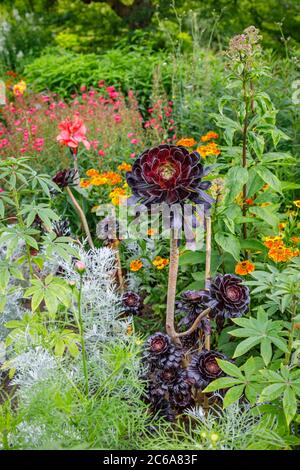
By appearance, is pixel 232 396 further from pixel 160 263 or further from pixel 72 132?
pixel 72 132

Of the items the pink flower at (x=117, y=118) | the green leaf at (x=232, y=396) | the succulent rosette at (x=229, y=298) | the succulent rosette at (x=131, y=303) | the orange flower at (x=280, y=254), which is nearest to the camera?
the green leaf at (x=232, y=396)

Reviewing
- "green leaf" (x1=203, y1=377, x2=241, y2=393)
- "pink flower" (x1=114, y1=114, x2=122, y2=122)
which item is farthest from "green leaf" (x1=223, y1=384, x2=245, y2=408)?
"pink flower" (x1=114, y1=114, x2=122, y2=122)

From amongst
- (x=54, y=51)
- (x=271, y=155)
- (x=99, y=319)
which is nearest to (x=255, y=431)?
(x=99, y=319)

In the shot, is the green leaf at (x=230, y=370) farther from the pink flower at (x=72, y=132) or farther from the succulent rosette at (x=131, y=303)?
the pink flower at (x=72, y=132)

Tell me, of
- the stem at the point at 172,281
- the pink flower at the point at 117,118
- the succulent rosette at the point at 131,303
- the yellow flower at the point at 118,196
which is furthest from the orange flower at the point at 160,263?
the pink flower at the point at 117,118

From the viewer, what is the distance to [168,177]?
209 cm

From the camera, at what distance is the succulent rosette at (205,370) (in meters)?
2.28

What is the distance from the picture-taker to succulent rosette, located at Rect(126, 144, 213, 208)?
208cm

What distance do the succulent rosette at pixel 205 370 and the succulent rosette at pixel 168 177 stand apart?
634 mm

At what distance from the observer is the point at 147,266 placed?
3.14 meters

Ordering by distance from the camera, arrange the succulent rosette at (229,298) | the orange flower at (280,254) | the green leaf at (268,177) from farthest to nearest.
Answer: the green leaf at (268,177) < the orange flower at (280,254) < the succulent rosette at (229,298)

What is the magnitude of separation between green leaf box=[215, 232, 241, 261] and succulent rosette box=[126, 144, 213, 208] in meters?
0.48

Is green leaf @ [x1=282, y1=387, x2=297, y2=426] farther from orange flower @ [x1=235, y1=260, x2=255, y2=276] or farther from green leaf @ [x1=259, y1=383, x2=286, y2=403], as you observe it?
orange flower @ [x1=235, y1=260, x2=255, y2=276]
